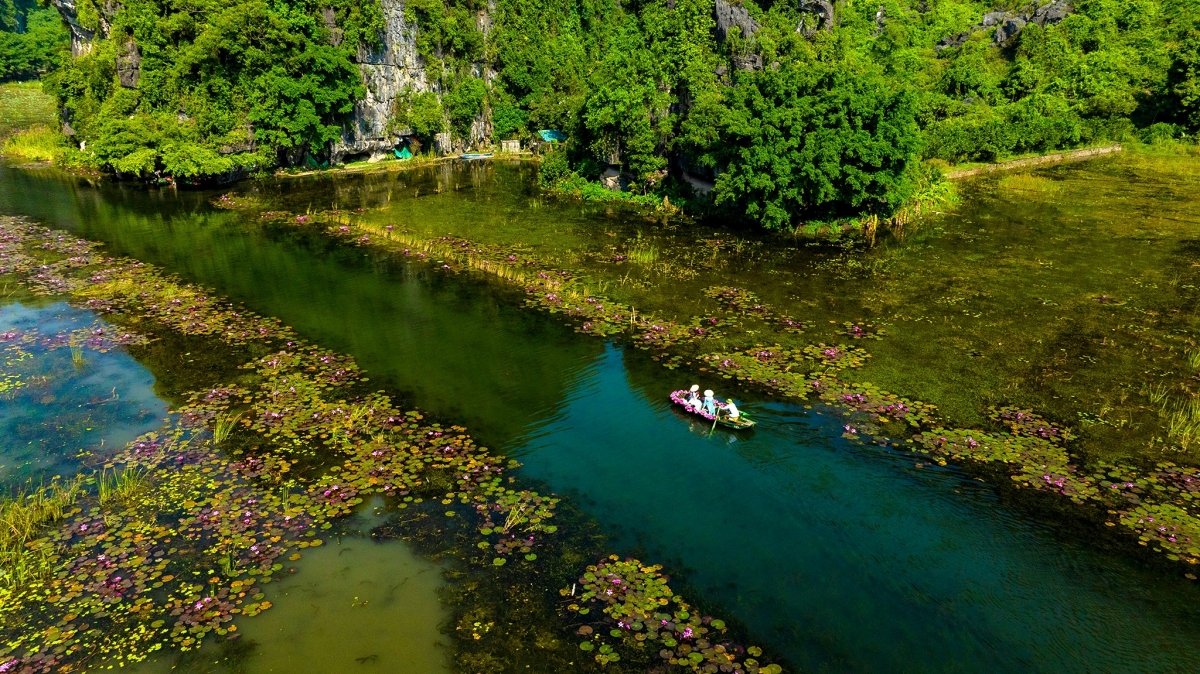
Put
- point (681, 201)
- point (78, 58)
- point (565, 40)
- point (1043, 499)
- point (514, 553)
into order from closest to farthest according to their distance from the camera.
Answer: point (514, 553)
point (1043, 499)
point (681, 201)
point (78, 58)
point (565, 40)

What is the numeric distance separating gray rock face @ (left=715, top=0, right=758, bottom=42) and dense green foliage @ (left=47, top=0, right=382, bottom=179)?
32.8m

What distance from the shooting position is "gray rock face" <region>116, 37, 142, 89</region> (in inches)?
2012

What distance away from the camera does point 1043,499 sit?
13.8 meters

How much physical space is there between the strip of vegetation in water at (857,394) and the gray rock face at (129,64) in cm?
3840

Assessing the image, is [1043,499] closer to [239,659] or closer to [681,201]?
[239,659]

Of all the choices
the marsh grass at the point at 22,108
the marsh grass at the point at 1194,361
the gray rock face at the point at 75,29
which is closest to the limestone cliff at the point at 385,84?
the gray rock face at the point at 75,29

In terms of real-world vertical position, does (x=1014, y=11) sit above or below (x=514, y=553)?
above

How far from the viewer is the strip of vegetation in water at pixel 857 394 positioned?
533 inches

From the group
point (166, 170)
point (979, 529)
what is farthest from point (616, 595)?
point (166, 170)

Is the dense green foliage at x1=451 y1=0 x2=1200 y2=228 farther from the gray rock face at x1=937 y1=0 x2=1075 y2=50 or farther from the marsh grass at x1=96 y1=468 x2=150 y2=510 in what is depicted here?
the marsh grass at x1=96 y1=468 x2=150 y2=510

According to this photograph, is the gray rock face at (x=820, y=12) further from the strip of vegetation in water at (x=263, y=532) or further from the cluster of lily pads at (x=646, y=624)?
A: the cluster of lily pads at (x=646, y=624)

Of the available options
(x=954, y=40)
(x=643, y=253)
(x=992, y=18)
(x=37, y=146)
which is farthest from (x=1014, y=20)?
(x=37, y=146)

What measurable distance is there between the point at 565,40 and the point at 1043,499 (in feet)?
266

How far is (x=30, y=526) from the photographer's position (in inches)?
498
